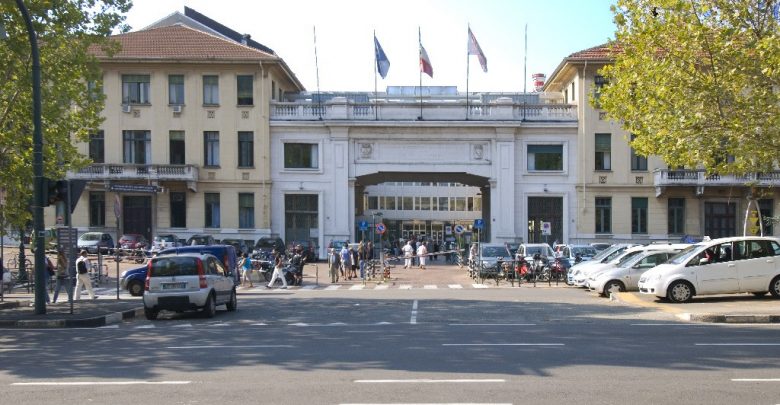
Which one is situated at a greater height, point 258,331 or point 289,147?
point 289,147

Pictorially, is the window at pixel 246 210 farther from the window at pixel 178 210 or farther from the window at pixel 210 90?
the window at pixel 210 90

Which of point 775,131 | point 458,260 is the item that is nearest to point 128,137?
point 458,260

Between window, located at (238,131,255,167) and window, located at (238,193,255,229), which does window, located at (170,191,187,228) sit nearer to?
window, located at (238,193,255,229)

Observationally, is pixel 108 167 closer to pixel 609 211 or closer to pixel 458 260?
pixel 458 260

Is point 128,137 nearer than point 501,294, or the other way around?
point 501,294

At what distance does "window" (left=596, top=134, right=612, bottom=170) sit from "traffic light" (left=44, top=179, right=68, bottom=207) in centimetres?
3938

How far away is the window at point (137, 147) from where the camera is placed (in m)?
52.4

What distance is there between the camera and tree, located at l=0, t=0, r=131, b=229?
20906 mm

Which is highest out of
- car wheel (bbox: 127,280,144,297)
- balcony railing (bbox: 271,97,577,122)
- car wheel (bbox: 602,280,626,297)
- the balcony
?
balcony railing (bbox: 271,97,577,122)

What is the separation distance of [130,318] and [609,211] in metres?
38.2

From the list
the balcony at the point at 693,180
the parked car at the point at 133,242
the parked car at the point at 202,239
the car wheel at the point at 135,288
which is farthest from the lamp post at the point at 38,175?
the balcony at the point at 693,180

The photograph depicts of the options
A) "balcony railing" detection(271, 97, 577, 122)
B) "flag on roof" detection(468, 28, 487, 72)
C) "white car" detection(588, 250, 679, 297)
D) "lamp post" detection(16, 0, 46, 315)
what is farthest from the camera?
"balcony railing" detection(271, 97, 577, 122)

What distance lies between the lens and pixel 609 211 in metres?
52.2

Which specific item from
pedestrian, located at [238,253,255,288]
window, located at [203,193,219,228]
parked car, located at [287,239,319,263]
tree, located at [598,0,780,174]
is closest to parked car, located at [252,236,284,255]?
parked car, located at [287,239,319,263]
